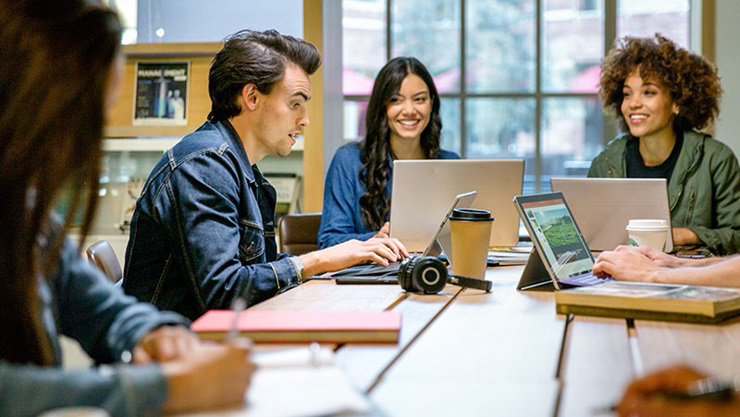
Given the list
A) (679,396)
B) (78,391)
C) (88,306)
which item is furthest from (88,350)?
(679,396)

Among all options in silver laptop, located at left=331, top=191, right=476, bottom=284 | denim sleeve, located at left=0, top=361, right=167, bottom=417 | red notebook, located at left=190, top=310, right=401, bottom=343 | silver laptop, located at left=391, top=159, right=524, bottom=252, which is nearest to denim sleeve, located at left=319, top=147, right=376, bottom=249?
silver laptop, located at left=391, top=159, right=524, bottom=252

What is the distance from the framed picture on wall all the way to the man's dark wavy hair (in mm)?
1704

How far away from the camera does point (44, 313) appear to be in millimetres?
1117

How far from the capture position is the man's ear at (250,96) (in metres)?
2.20

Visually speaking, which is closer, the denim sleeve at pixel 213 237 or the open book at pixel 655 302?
the open book at pixel 655 302

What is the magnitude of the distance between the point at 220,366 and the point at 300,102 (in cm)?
149

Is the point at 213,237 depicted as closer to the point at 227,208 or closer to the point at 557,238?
the point at 227,208

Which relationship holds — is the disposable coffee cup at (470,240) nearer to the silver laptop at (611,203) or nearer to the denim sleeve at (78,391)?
the silver laptop at (611,203)

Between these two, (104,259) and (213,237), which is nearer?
(213,237)

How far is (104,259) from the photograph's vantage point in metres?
2.28

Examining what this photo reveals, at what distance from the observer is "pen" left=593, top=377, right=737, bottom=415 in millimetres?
798

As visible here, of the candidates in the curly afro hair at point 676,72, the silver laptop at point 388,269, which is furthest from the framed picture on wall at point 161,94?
the curly afro hair at point 676,72

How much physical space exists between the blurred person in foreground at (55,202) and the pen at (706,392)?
0.46 metres

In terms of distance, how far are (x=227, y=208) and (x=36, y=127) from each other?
920mm
